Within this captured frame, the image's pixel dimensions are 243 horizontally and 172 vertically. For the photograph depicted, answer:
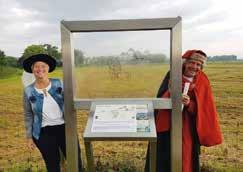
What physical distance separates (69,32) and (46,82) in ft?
1.71

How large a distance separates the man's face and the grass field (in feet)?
0.87

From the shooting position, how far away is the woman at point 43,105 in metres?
3.14

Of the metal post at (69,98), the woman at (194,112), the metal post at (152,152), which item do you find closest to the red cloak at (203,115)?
the woman at (194,112)

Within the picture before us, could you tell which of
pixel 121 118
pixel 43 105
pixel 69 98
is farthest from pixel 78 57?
pixel 121 118

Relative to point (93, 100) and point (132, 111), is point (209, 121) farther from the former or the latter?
point (93, 100)

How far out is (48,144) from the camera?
10.7 ft

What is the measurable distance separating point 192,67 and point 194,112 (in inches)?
16.4

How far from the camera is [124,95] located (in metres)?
3.00

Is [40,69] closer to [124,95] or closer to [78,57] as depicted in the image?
[78,57]

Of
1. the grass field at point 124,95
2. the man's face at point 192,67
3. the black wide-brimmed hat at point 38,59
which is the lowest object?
the grass field at point 124,95

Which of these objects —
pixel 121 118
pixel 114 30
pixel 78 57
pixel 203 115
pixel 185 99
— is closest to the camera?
pixel 121 118

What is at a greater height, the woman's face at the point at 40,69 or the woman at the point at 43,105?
the woman's face at the point at 40,69

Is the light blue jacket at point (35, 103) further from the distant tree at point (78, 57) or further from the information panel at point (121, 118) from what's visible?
the information panel at point (121, 118)

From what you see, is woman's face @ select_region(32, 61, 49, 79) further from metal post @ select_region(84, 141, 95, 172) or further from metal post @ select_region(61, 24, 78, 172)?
metal post @ select_region(84, 141, 95, 172)
